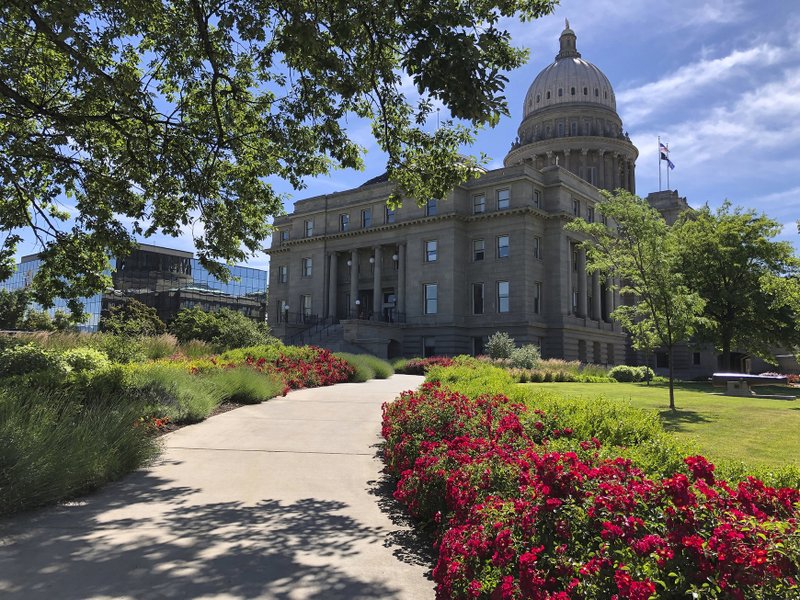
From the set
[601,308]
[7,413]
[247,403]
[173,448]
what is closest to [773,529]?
[7,413]

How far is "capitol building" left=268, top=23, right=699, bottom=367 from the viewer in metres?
48.6

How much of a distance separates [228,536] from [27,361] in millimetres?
9191

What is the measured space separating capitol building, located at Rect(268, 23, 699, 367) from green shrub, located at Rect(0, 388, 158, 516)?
118ft

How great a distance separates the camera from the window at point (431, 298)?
5128 cm

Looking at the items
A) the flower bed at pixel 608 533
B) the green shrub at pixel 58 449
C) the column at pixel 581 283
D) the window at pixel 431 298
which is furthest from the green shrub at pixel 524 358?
the flower bed at pixel 608 533

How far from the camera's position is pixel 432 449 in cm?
626

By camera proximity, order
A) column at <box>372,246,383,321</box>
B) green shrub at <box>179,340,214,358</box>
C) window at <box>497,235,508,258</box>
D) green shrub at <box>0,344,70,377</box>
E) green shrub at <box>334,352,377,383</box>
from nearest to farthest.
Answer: green shrub at <box>0,344,70,377</box>
green shrub at <box>179,340,214,358</box>
green shrub at <box>334,352,377,383</box>
window at <box>497,235,508,258</box>
column at <box>372,246,383,321</box>

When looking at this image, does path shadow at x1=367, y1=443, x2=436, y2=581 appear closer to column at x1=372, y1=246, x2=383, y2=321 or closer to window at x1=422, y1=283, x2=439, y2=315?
window at x1=422, y1=283, x2=439, y2=315

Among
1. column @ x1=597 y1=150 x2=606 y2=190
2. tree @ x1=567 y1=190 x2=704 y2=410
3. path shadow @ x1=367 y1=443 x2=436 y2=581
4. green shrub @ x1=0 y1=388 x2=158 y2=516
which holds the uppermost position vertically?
column @ x1=597 y1=150 x2=606 y2=190

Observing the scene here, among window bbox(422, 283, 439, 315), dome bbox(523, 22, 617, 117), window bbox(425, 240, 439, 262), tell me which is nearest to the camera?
window bbox(422, 283, 439, 315)

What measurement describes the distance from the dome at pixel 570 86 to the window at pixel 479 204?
36.7m

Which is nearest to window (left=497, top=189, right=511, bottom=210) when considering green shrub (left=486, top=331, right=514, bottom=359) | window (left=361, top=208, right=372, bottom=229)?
window (left=361, top=208, right=372, bottom=229)

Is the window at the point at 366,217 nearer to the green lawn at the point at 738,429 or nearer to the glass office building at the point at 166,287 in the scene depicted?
the glass office building at the point at 166,287

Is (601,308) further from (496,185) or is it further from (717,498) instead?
(717,498)
